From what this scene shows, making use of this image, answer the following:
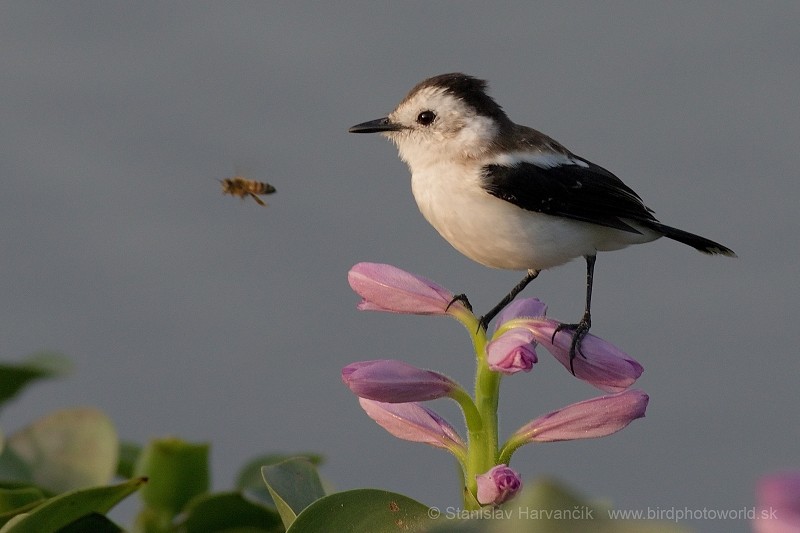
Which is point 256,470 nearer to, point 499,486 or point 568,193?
point 568,193

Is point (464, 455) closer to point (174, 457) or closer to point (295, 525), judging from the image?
point (295, 525)

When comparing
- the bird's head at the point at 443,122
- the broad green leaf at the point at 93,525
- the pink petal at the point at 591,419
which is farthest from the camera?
the bird's head at the point at 443,122

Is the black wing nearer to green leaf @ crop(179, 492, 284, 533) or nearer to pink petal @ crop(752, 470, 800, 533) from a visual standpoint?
green leaf @ crop(179, 492, 284, 533)

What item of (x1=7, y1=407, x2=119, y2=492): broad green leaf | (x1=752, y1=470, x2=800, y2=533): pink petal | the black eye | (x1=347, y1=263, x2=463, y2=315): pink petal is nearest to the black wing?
the black eye

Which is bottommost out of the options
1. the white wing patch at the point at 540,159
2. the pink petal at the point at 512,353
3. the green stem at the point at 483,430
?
the green stem at the point at 483,430

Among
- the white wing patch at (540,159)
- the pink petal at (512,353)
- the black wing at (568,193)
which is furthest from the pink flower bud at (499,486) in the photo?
the white wing patch at (540,159)

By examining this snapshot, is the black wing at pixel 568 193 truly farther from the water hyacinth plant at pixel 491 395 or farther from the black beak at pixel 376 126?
the water hyacinth plant at pixel 491 395
